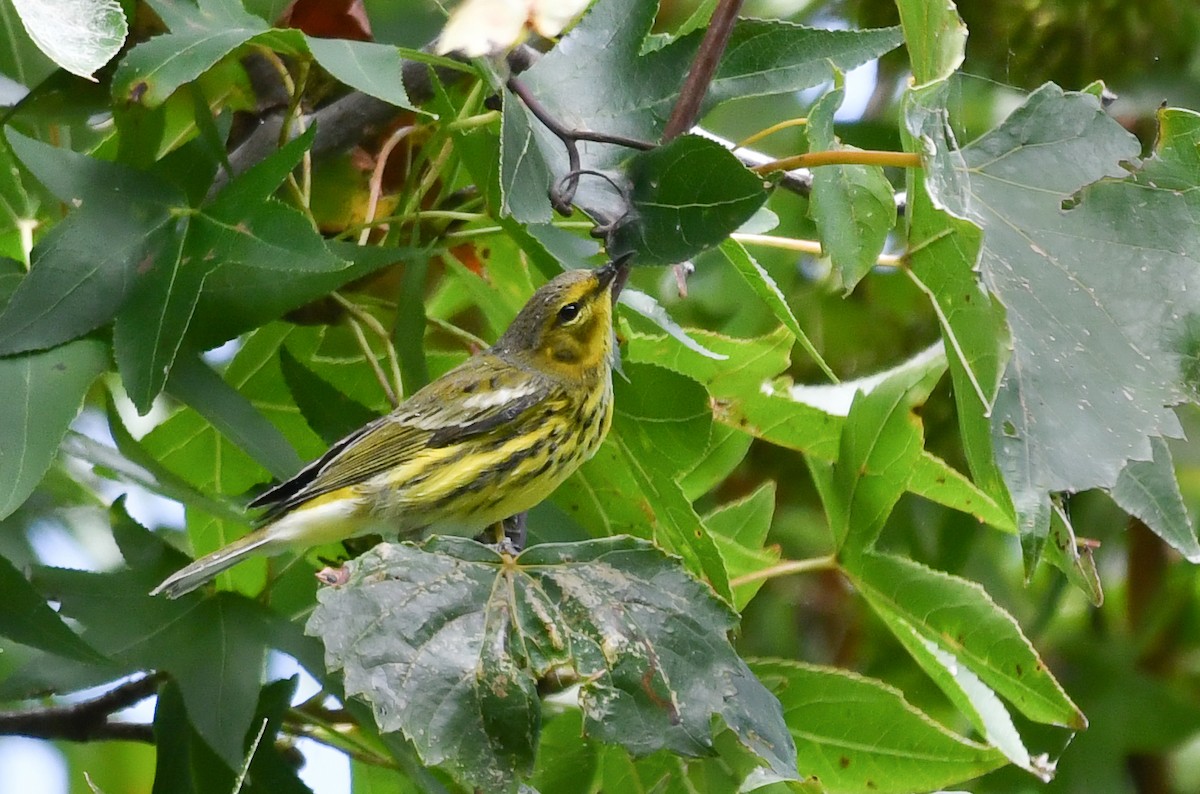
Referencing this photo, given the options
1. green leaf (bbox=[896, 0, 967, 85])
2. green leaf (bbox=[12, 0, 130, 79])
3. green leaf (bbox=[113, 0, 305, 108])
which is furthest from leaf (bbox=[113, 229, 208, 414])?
green leaf (bbox=[896, 0, 967, 85])

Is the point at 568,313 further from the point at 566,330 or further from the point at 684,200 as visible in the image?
the point at 684,200

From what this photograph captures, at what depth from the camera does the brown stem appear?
4.25 ft

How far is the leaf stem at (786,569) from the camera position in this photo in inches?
66.5

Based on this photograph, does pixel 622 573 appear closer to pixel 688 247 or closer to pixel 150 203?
pixel 688 247

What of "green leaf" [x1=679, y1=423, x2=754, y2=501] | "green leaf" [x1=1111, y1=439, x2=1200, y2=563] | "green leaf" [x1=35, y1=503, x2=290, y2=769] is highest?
"green leaf" [x1=1111, y1=439, x2=1200, y2=563]

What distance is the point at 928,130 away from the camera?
1.19 meters

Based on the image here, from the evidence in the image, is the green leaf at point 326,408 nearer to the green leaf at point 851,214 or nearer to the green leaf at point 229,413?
the green leaf at point 229,413

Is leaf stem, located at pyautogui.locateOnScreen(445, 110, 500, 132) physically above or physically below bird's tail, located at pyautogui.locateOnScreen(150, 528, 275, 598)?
above

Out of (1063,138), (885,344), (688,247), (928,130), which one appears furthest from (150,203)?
(885,344)

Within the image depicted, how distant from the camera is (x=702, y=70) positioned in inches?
52.9

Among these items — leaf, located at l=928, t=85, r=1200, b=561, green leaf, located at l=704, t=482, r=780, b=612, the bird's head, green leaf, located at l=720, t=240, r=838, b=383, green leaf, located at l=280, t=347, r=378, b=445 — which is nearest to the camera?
leaf, located at l=928, t=85, r=1200, b=561

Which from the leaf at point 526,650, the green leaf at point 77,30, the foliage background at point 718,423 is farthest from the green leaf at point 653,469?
the green leaf at point 77,30

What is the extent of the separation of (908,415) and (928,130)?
1.69 ft

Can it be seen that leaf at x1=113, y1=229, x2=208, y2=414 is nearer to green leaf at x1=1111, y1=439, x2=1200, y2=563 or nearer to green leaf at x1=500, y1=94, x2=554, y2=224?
green leaf at x1=500, y1=94, x2=554, y2=224
